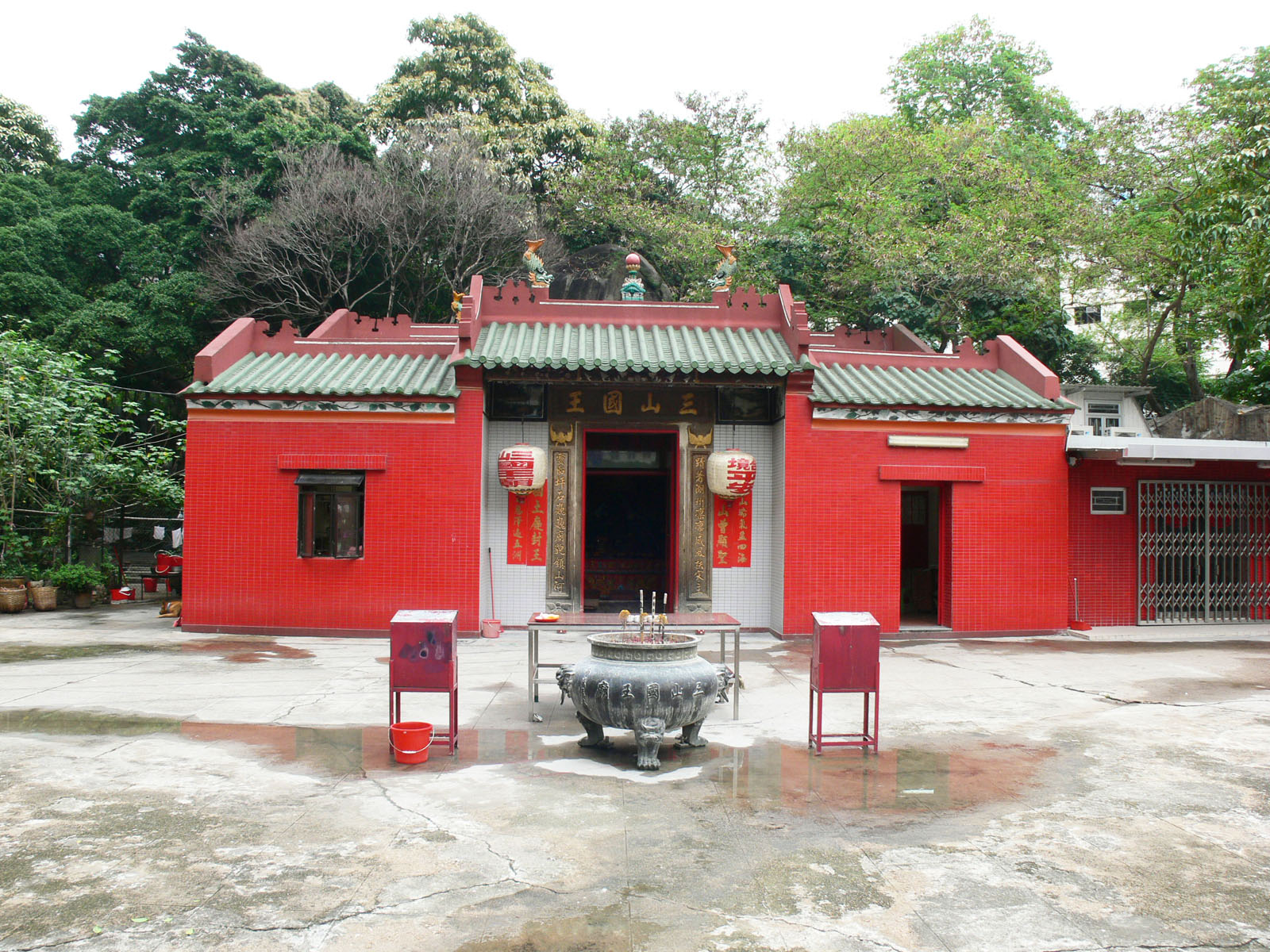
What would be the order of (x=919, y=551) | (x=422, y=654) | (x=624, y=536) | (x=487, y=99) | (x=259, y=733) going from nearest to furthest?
(x=422, y=654), (x=259, y=733), (x=919, y=551), (x=624, y=536), (x=487, y=99)

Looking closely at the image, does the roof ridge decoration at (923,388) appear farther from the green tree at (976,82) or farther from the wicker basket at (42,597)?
the green tree at (976,82)

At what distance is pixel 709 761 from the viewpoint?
635cm

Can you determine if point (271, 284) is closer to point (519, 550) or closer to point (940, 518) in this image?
point (519, 550)

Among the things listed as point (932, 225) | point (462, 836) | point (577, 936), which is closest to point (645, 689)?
point (462, 836)

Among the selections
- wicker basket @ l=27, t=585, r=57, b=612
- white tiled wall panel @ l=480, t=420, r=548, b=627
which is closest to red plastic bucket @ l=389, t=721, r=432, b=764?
white tiled wall panel @ l=480, t=420, r=548, b=627

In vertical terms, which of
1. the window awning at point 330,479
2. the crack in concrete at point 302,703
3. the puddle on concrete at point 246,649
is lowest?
the crack in concrete at point 302,703

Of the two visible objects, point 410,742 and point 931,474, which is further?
point 931,474

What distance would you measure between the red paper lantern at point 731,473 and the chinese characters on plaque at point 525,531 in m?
2.45

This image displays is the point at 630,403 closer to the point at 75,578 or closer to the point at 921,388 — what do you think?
the point at 921,388

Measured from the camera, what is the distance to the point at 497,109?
2780cm

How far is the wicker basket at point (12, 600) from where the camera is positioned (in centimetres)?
1393

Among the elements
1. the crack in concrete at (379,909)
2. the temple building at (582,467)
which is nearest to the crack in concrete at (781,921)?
the crack in concrete at (379,909)

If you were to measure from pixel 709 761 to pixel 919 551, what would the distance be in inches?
430

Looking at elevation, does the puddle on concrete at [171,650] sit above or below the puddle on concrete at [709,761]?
above
